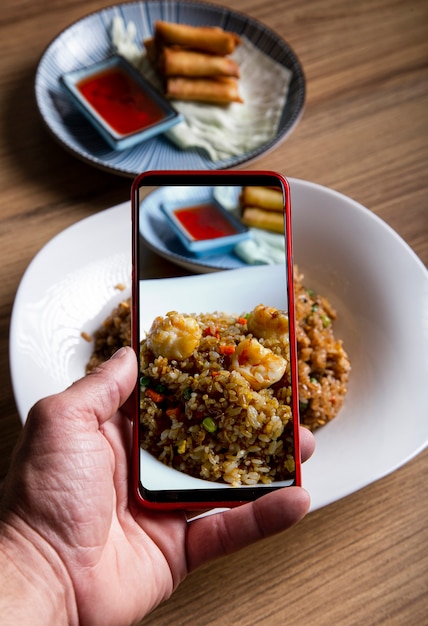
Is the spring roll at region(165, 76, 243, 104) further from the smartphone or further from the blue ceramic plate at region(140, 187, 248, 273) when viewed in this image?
the smartphone

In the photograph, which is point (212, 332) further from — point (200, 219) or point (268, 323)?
point (200, 219)

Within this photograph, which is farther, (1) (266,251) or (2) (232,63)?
(2) (232,63)

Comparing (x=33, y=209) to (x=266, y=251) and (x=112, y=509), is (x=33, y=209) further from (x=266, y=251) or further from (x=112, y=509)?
(x=112, y=509)

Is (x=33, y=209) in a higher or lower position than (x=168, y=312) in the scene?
lower

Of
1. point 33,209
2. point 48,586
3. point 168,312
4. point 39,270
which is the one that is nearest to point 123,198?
point 33,209

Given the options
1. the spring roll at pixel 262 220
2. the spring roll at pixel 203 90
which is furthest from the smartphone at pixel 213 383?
the spring roll at pixel 203 90

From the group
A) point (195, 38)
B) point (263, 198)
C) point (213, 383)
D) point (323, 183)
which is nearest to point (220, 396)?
point (213, 383)

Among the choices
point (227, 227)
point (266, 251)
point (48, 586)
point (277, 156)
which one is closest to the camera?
point (48, 586)
